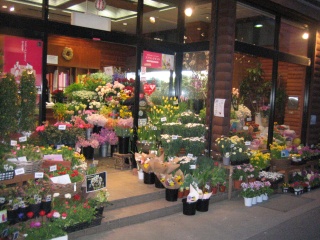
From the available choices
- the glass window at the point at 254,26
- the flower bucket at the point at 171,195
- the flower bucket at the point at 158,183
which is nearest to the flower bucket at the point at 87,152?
the flower bucket at the point at 158,183

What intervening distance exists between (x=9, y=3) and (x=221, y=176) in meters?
4.35

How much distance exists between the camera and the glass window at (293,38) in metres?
8.77

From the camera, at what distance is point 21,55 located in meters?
5.27

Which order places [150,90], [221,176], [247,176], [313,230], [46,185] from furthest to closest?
[150,90], [247,176], [221,176], [313,230], [46,185]

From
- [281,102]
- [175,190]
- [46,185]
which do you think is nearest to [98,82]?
[175,190]

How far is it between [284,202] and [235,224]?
1770 millimetres

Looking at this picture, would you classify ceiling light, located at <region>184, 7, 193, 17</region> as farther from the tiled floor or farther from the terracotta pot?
the terracotta pot

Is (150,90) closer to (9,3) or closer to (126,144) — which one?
(126,144)

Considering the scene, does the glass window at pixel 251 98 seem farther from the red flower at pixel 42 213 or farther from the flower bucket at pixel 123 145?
the red flower at pixel 42 213

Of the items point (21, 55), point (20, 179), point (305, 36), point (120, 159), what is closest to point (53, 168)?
point (20, 179)

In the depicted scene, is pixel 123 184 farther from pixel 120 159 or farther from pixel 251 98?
pixel 251 98

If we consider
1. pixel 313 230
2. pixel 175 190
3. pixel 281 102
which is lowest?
pixel 313 230

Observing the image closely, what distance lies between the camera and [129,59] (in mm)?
8289

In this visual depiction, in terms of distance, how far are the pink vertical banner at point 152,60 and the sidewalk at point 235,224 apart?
3.07 metres
